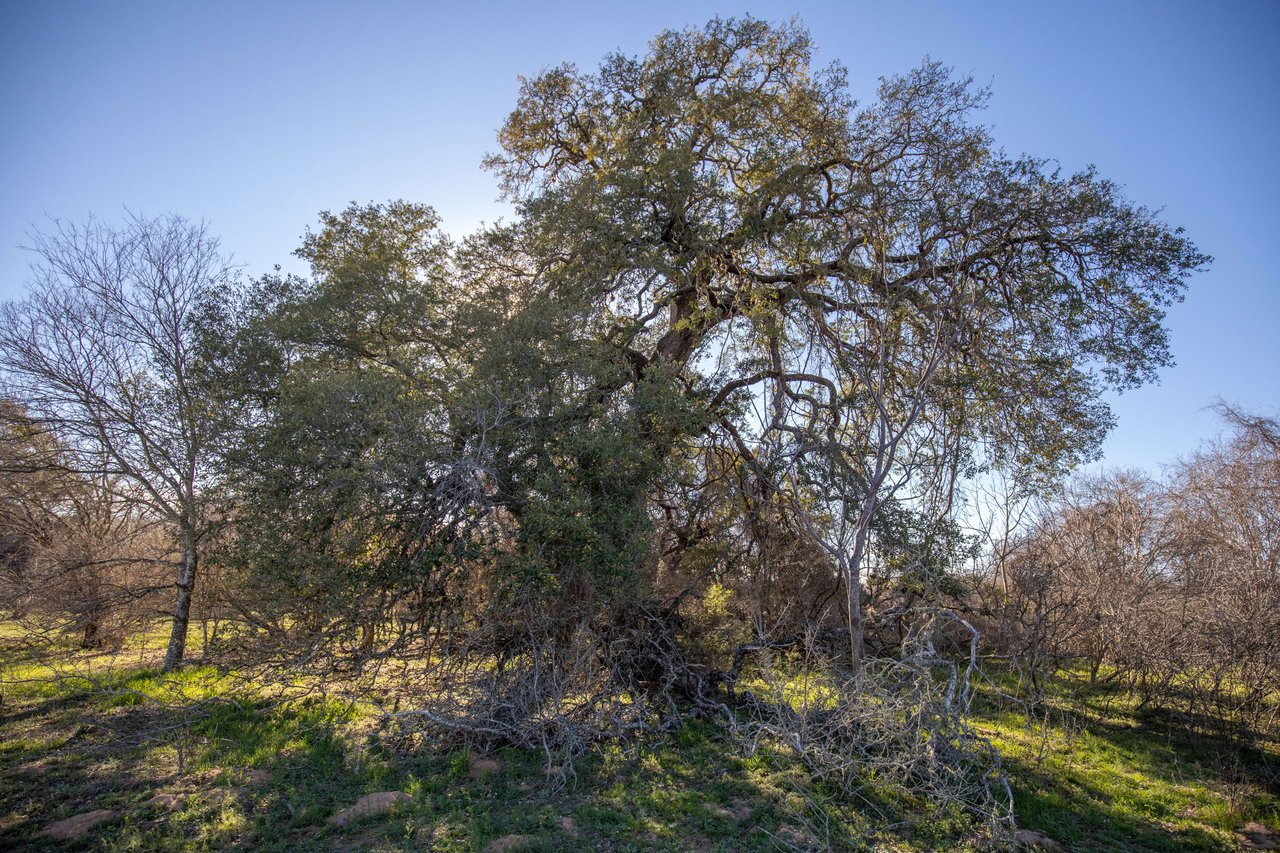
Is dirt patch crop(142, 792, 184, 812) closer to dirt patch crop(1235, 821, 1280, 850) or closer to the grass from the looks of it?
the grass

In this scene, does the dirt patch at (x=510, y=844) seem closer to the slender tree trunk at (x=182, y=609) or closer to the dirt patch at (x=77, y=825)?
the dirt patch at (x=77, y=825)

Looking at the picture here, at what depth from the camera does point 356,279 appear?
9086 mm

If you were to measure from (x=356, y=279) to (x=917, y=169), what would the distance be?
26.6ft

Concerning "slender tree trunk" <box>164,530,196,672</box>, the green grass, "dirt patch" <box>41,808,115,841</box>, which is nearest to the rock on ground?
"dirt patch" <box>41,808,115,841</box>

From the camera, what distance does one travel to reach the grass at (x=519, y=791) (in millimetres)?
4566

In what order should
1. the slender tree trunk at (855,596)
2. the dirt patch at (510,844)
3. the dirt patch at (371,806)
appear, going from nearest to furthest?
Result: the dirt patch at (510,844) → the dirt patch at (371,806) → the slender tree trunk at (855,596)

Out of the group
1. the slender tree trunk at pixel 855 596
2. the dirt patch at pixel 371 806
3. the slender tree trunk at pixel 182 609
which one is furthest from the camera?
the slender tree trunk at pixel 182 609

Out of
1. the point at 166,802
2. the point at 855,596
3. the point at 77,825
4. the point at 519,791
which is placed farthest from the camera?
the point at 855,596

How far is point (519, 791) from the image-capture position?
545cm

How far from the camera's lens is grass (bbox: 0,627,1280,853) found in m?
4.57

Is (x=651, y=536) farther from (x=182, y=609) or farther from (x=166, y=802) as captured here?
(x=182, y=609)

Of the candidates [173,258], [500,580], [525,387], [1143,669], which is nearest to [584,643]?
[500,580]

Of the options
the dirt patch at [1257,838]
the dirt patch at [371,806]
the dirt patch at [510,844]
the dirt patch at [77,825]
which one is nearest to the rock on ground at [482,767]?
the dirt patch at [371,806]

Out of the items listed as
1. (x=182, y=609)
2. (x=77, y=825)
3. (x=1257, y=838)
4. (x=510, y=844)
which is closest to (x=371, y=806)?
(x=510, y=844)
